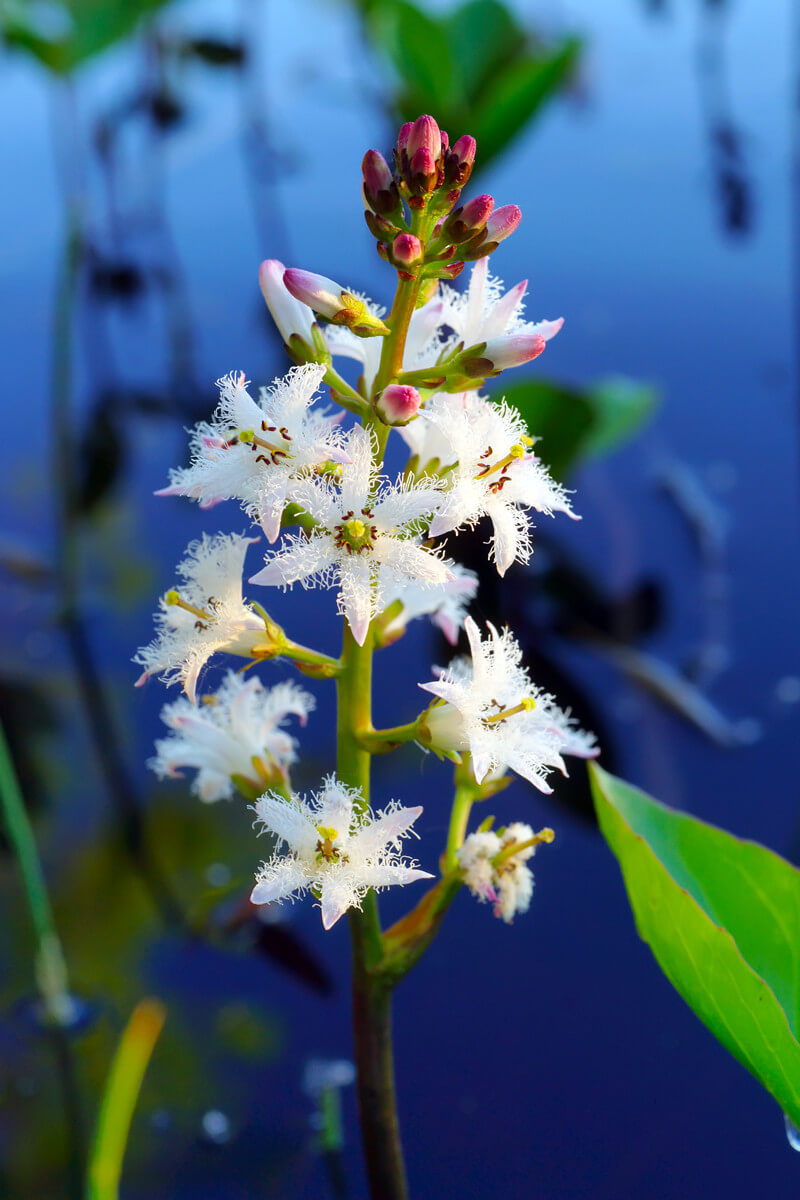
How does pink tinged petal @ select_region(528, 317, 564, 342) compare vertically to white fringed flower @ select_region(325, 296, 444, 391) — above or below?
below

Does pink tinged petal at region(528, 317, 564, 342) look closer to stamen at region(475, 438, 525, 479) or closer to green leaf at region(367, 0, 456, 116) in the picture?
stamen at region(475, 438, 525, 479)

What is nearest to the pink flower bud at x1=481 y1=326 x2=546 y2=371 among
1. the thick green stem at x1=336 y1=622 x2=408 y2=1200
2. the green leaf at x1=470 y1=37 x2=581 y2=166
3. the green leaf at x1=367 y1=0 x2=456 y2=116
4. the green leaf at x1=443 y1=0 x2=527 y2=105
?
the thick green stem at x1=336 y1=622 x2=408 y2=1200

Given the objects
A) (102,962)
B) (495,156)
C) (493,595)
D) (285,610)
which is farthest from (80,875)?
(495,156)

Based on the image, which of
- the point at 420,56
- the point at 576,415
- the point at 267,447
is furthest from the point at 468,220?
the point at 420,56

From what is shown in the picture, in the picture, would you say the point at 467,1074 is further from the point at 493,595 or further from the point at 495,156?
the point at 495,156

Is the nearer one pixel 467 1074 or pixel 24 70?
pixel 467 1074

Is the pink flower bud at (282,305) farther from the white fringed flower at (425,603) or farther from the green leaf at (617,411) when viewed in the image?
the green leaf at (617,411)
